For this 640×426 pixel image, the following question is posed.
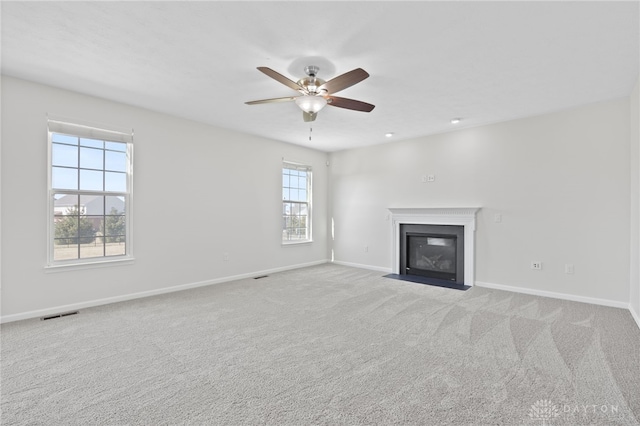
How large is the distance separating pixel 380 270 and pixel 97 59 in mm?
5256

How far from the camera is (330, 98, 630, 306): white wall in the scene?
3766 mm

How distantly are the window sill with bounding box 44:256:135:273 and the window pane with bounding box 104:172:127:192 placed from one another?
2.99 ft

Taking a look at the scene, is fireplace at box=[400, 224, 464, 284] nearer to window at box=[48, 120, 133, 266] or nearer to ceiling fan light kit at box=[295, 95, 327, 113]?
ceiling fan light kit at box=[295, 95, 327, 113]

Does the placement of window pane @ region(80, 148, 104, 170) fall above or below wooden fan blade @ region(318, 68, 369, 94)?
below

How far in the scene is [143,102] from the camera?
3871mm

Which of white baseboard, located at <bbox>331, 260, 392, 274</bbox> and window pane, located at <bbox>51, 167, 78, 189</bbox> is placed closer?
window pane, located at <bbox>51, 167, 78, 189</bbox>

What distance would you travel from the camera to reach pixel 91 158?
12.4 feet

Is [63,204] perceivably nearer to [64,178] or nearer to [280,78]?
[64,178]

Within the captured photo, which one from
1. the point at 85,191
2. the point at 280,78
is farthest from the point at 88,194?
the point at 280,78

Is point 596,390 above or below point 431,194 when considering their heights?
below

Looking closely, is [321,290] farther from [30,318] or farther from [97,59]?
[97,59]

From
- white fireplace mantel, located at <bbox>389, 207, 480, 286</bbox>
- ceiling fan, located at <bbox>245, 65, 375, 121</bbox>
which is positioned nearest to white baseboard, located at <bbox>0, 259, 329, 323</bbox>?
white fireplace mantel, located at <bbox>389, 207, 480, 286</bbox>

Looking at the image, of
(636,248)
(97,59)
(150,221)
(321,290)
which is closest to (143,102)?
(97,59)

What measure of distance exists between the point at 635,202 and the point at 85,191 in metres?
6.38
